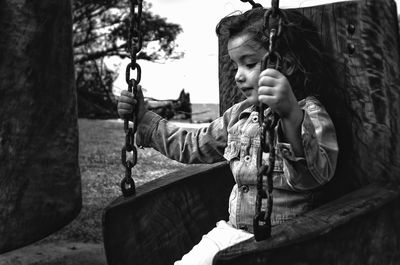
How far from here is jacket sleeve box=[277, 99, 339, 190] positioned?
1.60m

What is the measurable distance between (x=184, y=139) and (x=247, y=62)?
1.46 ft

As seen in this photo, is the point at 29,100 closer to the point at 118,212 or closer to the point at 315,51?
the point at 118,212

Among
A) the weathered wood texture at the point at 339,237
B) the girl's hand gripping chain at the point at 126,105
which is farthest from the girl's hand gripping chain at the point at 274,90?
the girl's hand gripping chain at the point at 126,105

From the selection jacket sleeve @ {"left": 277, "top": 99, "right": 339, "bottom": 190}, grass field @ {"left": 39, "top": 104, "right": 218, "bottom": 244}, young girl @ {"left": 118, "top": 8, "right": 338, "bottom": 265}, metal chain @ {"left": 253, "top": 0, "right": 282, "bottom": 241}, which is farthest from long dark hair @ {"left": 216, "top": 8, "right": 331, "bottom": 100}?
grass field @ {"left": 39, "top": 104, "right": 218, "bottom": 244}

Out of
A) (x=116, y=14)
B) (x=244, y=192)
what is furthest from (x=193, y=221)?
(x=116, y=14)

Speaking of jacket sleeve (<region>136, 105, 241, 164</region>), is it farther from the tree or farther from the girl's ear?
the tree

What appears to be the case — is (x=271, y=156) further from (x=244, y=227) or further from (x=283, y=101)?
(x=244, y=227)

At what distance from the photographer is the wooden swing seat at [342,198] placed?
56.9 inches

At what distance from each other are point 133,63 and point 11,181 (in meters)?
0.61

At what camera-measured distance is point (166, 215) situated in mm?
2209

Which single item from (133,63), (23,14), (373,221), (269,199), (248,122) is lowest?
(373,221)

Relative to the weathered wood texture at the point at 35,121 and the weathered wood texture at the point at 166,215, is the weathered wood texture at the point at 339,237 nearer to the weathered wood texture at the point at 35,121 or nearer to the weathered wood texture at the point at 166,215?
the weathered wood texture at the point at 166,215

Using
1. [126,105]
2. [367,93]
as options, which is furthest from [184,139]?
[367,93]

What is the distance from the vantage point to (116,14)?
10516 mm
